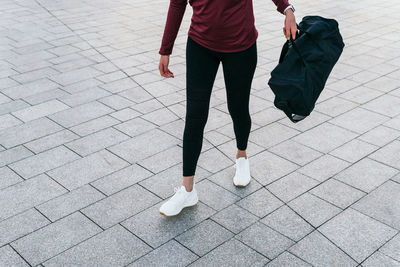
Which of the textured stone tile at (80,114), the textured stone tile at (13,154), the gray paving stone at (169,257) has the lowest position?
the textured stone tile at (80,114)

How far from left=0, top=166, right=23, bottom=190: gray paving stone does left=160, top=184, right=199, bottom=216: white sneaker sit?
1.26 meters

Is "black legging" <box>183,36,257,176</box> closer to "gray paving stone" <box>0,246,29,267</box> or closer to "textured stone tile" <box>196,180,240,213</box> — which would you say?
"textured stone tile" <box>196,180,240,213</box>

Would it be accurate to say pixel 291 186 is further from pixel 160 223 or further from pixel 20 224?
pixel 20 224

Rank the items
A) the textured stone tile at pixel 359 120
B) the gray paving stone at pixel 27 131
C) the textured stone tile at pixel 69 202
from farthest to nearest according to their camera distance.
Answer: the textured stone tile at pixel 359 120 < the gray paving stone at pixel 27 131 < the textured stone tile at pixel 69 202

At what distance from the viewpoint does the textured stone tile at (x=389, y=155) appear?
13.5 feet

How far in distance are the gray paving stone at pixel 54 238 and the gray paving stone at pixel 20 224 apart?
5 centimetres

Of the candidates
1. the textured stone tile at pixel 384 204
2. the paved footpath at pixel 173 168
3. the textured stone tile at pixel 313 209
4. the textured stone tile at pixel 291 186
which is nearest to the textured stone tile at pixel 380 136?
the paved footpath at pixel 173 168

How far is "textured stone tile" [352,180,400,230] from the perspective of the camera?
339cm

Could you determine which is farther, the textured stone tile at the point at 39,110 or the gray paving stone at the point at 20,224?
the textured stone tile at the point at 39,110

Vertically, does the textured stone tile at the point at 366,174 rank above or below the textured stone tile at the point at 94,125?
above

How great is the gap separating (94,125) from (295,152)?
1910 millimetres

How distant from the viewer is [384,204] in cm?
354

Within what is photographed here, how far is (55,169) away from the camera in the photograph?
400 cm

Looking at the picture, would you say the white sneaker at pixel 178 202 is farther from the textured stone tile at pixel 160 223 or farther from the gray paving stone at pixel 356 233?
the gray paving stone at pixel 356 233
